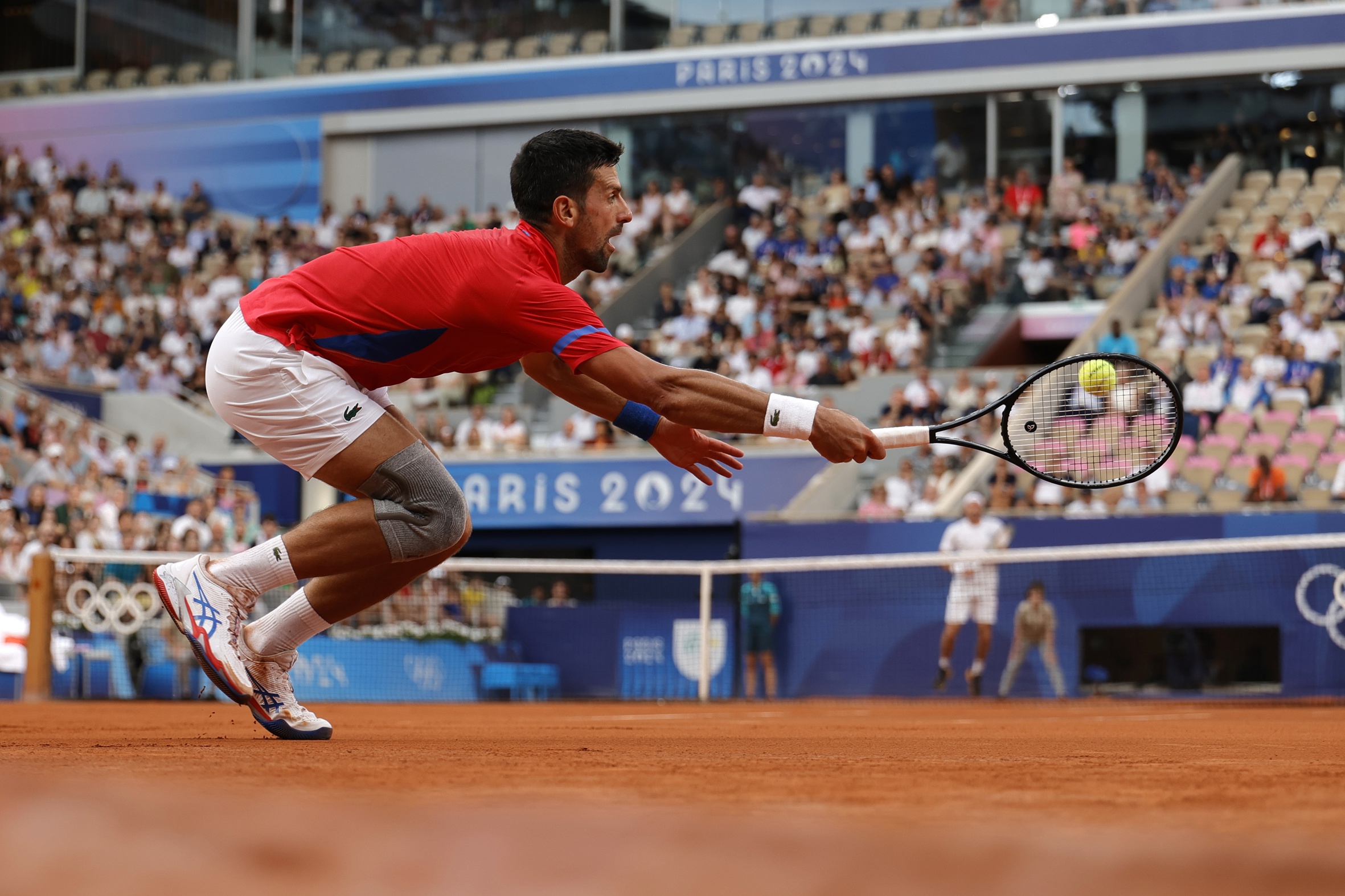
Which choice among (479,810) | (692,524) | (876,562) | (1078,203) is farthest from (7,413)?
(479,810)

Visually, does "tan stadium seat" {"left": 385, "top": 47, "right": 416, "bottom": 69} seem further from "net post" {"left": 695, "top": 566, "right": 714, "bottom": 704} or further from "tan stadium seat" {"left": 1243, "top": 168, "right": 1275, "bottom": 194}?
"net post" {"left": 695, "top": 566, "right": 714, "bottom": 704}

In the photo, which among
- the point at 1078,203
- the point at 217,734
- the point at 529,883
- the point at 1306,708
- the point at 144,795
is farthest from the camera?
the point at 1078,203

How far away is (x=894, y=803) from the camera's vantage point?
260 cm

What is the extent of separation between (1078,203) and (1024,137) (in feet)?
6.16

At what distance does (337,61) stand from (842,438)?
24.1 m

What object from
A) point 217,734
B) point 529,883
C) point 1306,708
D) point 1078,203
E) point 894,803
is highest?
point 1078,203

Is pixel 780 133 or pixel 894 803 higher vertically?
pixel 780 133

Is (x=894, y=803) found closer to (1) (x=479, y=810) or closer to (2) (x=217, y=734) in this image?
(1) (x=479, y=810)

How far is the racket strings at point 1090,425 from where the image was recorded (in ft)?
18.1

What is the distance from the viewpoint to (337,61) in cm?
2667

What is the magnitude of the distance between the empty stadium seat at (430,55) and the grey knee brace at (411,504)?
22.3 meters

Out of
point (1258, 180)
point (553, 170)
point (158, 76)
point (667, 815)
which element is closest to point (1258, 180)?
point (1258, 180)

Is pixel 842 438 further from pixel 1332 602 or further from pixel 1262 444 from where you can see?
pixel 1262 444

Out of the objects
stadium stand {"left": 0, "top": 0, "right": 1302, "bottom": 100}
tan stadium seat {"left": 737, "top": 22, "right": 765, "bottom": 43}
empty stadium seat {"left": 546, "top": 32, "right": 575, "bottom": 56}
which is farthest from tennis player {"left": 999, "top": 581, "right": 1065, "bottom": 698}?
empty stadium seat {"left": 546, "top": 32, "right": 575, "bottom": 56}
